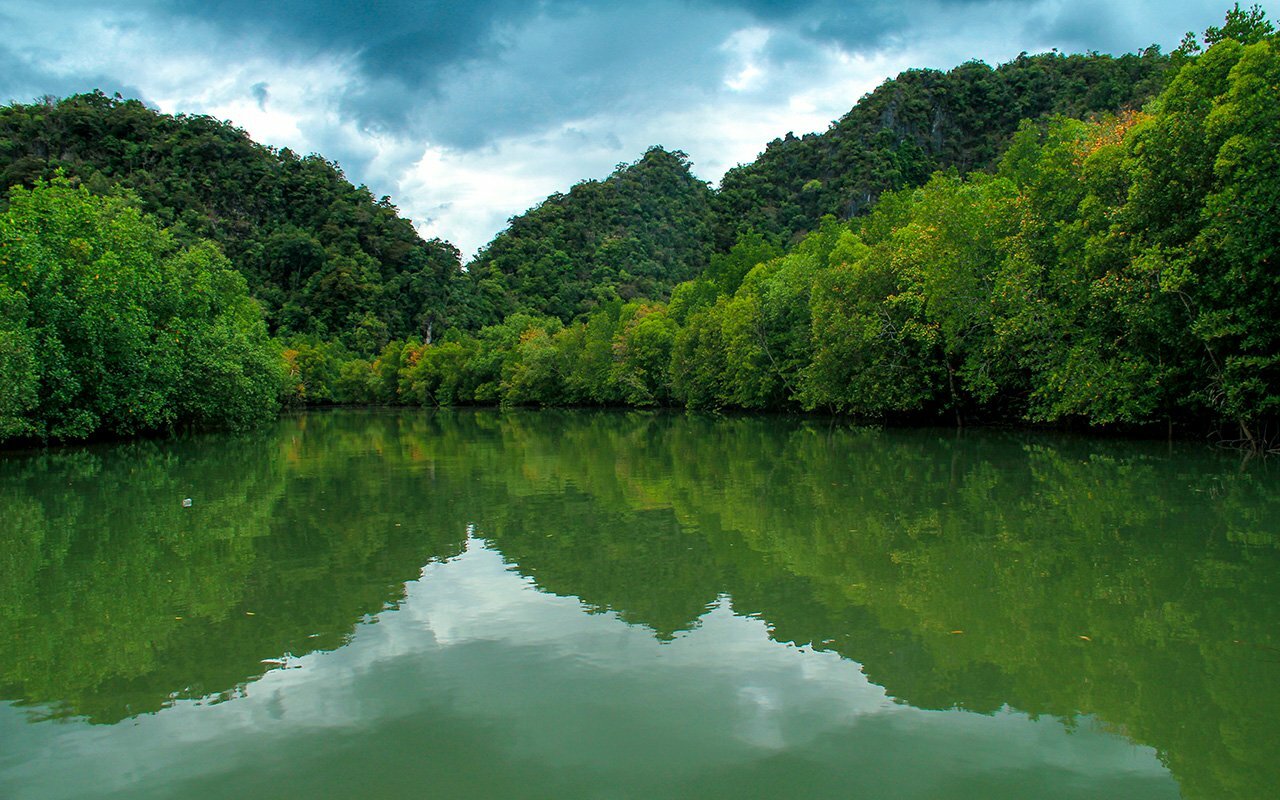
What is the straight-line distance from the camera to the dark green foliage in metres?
96.8

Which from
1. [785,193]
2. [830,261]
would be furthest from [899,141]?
[830,261]

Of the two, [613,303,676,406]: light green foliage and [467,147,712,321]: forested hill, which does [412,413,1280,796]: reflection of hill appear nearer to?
[613,303,676,406]: light green foliage

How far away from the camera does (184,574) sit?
8984mm

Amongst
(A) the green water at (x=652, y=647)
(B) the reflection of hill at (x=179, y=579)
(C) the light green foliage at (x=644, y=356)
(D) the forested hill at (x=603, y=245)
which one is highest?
(D) the forested hill at (x=603, y=245)

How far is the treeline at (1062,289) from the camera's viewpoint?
18.0 m

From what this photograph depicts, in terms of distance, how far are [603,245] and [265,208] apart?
45317 mm

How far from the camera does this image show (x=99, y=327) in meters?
26.1

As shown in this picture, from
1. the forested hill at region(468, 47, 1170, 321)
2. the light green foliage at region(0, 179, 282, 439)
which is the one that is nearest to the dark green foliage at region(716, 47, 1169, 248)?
the forested hill at region(468, 47, 1170, 321)

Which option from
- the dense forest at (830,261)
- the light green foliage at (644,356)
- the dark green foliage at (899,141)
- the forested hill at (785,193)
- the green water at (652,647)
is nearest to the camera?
the green water at (652,647)

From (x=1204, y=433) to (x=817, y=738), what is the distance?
25542mm

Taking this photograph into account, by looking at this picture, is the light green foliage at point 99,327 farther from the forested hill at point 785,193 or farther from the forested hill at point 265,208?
the forested hill at point 785,193

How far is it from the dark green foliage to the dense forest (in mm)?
420

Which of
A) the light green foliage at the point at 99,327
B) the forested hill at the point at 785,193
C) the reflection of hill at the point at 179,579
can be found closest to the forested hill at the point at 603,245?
the forested hill at the point at 785,193

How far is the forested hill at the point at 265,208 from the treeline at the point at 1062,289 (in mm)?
59649
